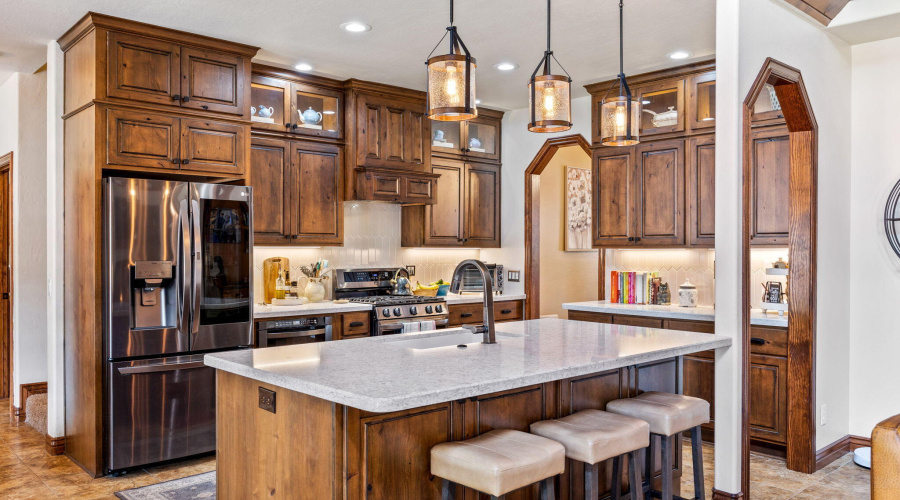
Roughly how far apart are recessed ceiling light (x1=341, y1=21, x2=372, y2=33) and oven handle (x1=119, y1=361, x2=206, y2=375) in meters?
2.21

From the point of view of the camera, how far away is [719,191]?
336cm

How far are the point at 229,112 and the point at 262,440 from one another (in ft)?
8.44

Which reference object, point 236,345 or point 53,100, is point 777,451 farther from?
A: point 53,100

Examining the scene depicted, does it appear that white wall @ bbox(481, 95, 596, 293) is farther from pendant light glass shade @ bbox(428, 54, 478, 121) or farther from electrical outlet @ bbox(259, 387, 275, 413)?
electrical outlet @ bbox(259, 387, 275, 413)

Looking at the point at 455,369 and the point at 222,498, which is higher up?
the point at 455,369

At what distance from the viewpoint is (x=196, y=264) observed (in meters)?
4.10

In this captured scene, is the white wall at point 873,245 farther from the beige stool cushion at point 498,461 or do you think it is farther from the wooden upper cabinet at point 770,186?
the beige stool cushion at point 498,461

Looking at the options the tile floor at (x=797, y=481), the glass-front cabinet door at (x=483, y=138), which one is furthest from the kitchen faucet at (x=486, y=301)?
the glass-front cabinet door at (x=483, y=138)

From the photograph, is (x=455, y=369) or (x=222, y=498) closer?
(x=455, y=369)

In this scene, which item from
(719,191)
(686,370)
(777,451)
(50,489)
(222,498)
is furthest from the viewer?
(686,370)

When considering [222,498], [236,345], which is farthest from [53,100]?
[222,498]

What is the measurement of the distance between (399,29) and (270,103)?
1330mm

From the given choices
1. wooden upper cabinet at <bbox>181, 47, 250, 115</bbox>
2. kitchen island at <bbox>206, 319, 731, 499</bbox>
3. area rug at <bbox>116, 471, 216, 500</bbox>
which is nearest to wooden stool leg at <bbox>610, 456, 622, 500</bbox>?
kitchen island at <bbox>206, 319, 731, 499</bbox>

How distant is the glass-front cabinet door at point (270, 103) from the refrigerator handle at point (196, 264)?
0.94 meters
